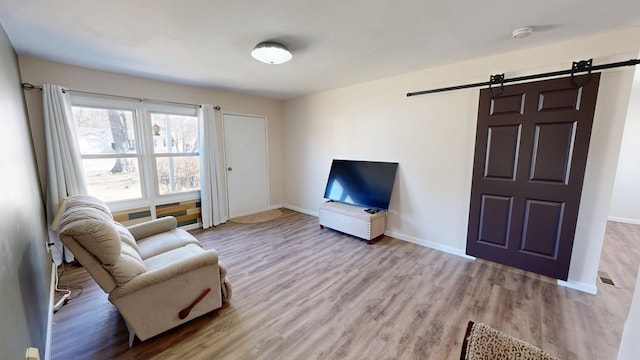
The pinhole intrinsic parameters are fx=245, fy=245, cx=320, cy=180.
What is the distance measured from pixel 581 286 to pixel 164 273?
3.60 meters

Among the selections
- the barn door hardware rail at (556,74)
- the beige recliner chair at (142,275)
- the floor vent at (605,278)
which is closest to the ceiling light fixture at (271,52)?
the beige recliner chair at (142,275)

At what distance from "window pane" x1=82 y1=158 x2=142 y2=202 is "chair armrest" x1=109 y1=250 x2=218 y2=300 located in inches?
87.5

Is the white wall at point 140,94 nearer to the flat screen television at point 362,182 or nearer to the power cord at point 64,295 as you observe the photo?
the power cord at point 64,295

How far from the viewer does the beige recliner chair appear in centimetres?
144

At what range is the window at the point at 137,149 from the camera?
3.02m

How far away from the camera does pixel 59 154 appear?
267cm

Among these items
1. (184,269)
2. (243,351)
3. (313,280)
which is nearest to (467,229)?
(313,280)

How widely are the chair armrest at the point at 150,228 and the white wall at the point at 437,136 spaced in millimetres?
2534

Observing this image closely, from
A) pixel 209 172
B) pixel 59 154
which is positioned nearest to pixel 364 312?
pixel 209 172

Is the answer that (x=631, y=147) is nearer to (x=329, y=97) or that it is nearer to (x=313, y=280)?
(x=329, y=97)

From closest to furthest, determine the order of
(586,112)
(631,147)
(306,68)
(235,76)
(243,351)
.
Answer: (243,351), (586,112), (306,68), (235,76), (631,147)

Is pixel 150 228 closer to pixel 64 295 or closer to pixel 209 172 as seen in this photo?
pixel 64 295

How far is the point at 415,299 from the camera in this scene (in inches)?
86.7

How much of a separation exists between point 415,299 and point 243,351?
1484 millimetres
